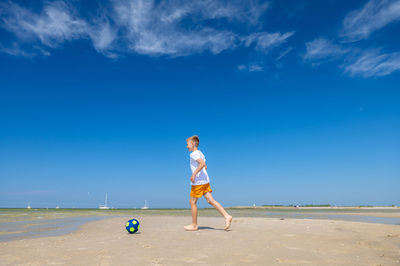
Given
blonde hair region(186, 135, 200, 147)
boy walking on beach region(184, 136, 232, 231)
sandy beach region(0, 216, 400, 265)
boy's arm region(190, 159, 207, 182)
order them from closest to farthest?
sandy beach region(0, 216, 400, 265) < boy's arm region(190, 159, 207, 182) < boy walking on beach region(184, 136, 232, 231) < blonde hair region(186, 135, 200, 147)

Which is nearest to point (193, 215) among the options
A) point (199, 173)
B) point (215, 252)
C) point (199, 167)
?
point (199, 173)

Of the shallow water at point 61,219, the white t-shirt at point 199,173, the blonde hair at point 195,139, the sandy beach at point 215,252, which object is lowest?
the sandy beach at point 215,252

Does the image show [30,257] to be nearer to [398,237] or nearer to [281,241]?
[281,241]

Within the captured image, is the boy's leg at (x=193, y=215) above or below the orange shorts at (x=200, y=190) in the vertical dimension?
below

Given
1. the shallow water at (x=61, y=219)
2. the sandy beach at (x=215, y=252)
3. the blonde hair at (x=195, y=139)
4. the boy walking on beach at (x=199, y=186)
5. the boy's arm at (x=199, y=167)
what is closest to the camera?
the sandy beach at (x=215, y=252)

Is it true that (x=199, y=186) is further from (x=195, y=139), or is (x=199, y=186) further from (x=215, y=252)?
(x=215, y=252)

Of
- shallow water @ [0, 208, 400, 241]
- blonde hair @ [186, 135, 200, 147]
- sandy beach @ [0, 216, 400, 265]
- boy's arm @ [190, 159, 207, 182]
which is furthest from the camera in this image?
shallow water @ [0, 208, 400, 241]

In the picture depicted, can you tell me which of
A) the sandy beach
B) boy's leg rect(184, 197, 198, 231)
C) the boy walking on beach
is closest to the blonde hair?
the boy walking on beach

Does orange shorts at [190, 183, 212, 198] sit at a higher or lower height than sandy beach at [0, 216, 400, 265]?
higher

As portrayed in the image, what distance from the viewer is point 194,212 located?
26.4 feet

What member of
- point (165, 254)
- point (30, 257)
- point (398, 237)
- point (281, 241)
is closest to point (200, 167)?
point (281, 241)

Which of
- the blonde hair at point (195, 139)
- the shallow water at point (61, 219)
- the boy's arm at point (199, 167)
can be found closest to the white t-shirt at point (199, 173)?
the boy's arm at point (199, 167)

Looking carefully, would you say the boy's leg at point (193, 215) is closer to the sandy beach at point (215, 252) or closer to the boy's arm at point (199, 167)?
the boy's arm at point (199, 167)

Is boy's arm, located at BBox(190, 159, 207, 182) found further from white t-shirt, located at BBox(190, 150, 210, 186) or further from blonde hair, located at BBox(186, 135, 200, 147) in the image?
blonde hair, located at BBox(186, 135, 200, 147)
